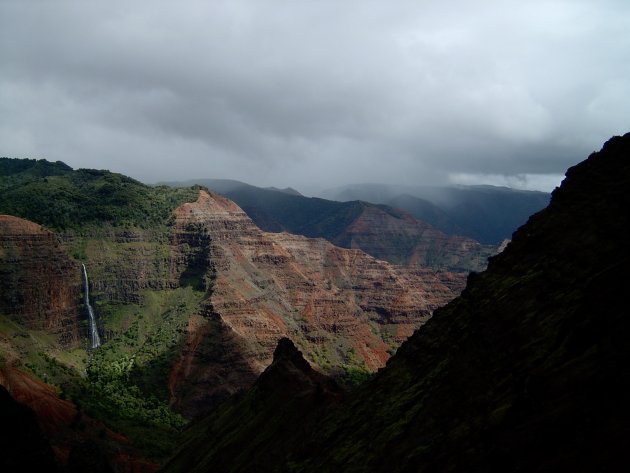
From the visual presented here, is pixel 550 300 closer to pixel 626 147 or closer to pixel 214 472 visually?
pixel 626 147

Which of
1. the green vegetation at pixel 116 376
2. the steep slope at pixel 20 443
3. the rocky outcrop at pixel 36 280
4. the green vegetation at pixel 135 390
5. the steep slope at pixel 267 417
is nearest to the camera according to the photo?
the steep slope at pixel 20 443

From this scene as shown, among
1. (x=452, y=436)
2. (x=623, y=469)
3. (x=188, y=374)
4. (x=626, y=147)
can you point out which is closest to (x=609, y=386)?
(x=623, y=469)

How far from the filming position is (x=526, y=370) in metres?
38.5

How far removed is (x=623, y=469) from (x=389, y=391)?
36.0m

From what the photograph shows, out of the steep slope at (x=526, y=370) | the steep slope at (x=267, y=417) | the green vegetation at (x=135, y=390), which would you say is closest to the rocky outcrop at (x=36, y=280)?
the green vegetation at (x=135, y=390)

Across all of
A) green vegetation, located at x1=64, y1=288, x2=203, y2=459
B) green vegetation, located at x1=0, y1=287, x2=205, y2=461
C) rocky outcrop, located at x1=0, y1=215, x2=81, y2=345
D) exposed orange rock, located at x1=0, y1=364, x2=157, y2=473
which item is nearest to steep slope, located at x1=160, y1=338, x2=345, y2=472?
exposed orange rock, located at x1=0, y1=364, x2=157, y2=473

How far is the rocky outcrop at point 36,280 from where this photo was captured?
591ft

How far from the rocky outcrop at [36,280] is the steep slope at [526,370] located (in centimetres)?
14236

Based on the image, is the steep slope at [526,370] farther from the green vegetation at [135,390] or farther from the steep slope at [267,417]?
the green vegetation at [135,390]

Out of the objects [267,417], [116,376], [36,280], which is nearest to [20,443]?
[267,417]

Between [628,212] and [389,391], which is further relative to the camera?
[389,391]

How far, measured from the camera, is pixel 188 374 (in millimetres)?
185375

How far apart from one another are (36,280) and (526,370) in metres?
182

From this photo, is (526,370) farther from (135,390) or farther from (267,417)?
(135,390)
